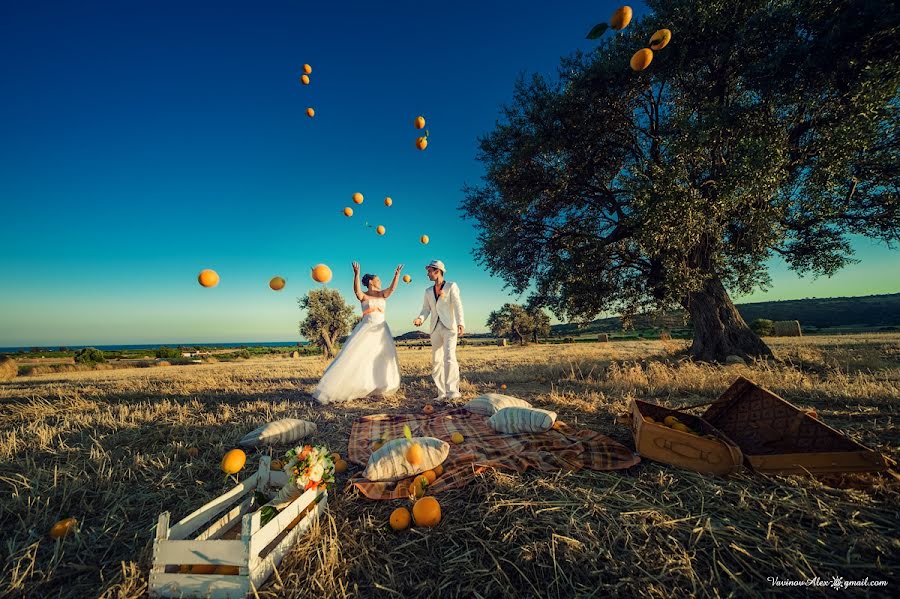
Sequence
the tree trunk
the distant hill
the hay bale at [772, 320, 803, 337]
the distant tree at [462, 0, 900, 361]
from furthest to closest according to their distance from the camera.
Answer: the distant hill → the hay bale at [772, 320, 803, 337] → the tree trunk → the distant tree at [462, 0, 900, 361]

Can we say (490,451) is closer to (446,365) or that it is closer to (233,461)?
(233,461)

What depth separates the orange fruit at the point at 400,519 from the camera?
99.6 inches

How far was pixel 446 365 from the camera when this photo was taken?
25.7 feet

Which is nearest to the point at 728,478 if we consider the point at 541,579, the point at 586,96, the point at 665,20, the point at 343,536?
the point at 541,579

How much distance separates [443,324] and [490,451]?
4373 millimetres

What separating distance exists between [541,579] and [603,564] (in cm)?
42

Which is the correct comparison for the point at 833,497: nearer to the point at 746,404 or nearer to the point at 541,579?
the point at 746,404

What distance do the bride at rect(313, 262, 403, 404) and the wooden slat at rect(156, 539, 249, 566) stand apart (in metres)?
5.24

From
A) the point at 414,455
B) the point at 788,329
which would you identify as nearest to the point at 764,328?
the point at 788,329

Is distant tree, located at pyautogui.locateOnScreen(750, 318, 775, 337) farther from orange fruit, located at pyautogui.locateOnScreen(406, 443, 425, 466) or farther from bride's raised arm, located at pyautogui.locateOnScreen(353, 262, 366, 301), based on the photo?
orange fruit, located at pyautogui.locateOnScreen(406, 443, 425, 466)

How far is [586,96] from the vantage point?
30.9 ft

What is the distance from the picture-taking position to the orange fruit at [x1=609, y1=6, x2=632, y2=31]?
14.7 ft

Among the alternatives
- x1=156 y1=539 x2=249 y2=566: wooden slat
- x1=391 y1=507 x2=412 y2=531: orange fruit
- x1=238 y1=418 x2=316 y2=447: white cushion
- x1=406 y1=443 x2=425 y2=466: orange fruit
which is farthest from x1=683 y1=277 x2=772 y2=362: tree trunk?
x1=156 y1=539 x2=249 y2=566: wooden slat

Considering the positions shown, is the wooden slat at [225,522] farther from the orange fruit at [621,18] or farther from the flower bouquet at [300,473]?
the orange fruit at [621,18]
